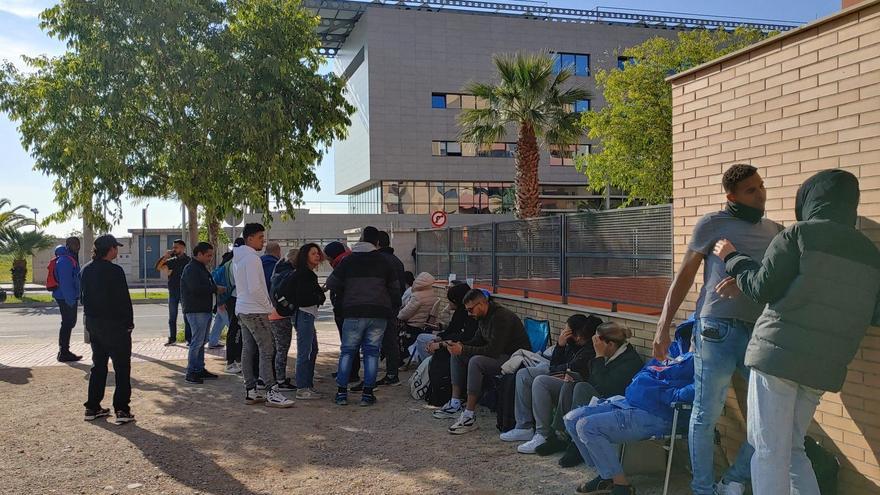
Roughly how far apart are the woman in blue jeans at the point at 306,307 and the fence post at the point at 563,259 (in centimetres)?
273

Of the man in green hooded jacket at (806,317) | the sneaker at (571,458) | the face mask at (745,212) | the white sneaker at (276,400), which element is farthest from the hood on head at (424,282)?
the man in green hooded jacket at (806,317)

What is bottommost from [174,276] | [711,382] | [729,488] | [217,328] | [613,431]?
[729,488]

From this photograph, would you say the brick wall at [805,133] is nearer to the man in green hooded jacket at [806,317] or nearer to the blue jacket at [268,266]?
the man in green hooded jacket at [806,317]

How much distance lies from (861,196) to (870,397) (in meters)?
1.10

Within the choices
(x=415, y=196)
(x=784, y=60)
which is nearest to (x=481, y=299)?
(x=784, y=60)

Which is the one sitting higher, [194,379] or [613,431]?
[613,431]

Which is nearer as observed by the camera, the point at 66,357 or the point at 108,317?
the point at 108,317

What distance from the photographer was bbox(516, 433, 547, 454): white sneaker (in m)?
5.51

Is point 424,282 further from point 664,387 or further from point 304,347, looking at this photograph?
point 664,387

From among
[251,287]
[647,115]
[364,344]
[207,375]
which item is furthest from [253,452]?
[647,115]

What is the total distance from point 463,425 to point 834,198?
3972mm

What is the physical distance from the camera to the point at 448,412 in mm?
6801

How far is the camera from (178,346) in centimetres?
1204

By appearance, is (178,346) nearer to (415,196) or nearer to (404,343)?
(404,343)
